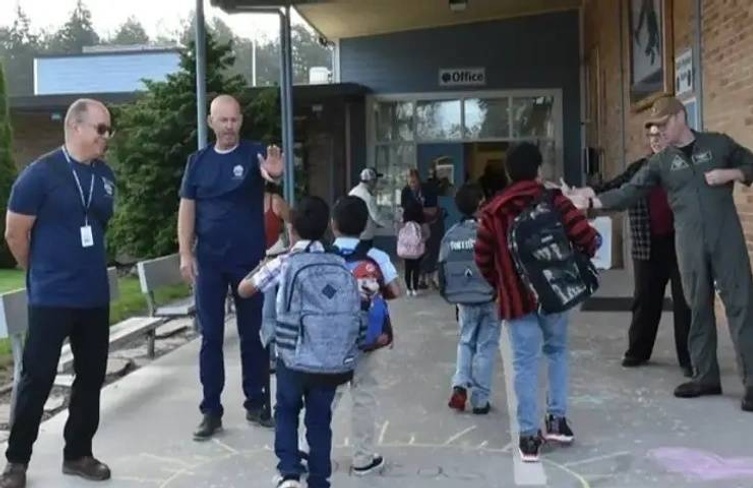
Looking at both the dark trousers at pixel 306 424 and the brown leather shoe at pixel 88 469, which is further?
the brown leather shoe at pixel 88 469

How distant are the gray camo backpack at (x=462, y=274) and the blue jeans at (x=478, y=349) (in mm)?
92

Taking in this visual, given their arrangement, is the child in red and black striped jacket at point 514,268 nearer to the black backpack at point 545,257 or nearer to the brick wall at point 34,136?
the black backpack at point 545,257

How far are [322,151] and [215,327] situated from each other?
1659 cm

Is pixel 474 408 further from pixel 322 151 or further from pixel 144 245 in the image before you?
pixel 322 151

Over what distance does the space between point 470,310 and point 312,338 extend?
2.07 meters

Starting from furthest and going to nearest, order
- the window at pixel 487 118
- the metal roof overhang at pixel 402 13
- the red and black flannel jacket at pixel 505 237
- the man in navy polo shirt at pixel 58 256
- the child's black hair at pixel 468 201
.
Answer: the window at pixel 487 118 < the metal roof overhang at pixel 402 13 < the child's black hair at pixel 468 201 < the red and black flannel jacket at pixel 505 237 < the man in navy polo shirt at pixel 58 256

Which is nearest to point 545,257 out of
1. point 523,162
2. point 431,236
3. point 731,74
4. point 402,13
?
point 523,162

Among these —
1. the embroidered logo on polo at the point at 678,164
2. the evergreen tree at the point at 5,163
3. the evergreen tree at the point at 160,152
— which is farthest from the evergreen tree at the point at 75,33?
the embroidered logo on polo at the point at 678,164

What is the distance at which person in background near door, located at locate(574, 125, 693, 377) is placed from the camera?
307 inches

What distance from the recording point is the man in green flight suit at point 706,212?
21.7 feet

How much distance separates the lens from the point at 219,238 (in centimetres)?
625

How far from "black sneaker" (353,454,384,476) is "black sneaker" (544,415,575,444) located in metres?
1.02

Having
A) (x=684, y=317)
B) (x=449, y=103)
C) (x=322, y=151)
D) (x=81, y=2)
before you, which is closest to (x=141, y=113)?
(x=322, y=151)

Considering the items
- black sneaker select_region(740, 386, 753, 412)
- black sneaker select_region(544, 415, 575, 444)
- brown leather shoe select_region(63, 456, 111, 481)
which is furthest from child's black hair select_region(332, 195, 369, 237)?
black sneaker select_region(740, 386, 753, 412)
